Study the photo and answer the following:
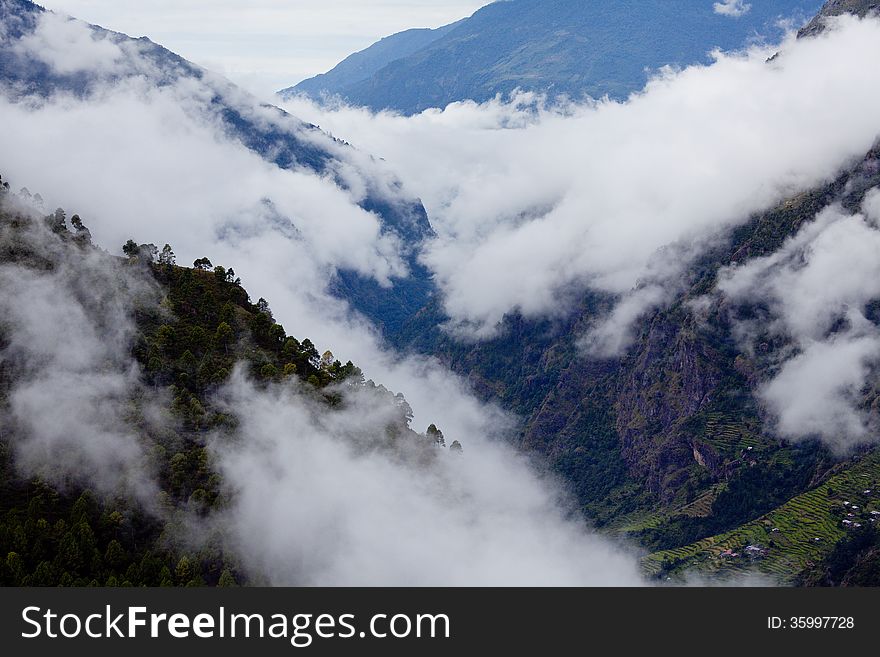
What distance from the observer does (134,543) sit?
153m

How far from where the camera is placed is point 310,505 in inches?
7426
